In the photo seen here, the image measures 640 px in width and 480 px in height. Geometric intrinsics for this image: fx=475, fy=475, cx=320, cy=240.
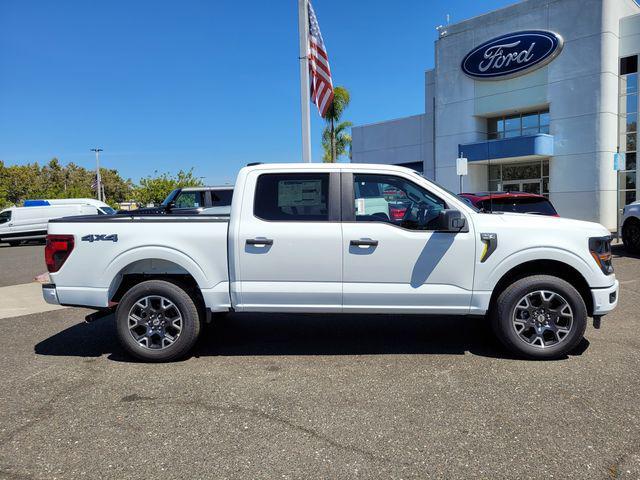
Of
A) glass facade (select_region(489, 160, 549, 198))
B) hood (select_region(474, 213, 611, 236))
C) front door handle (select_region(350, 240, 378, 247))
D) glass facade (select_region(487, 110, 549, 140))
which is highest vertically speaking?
glass facade (select_region(487, 110, 549, 140))

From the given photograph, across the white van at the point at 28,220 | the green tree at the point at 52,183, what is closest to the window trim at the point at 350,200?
the white van at the point at 28,220

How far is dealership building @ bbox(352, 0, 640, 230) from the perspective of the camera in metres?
21.6

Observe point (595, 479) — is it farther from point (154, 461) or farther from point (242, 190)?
point (242, 190)

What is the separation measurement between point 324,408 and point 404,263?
1566mm

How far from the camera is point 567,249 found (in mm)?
4465

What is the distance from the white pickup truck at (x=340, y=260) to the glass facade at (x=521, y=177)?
2145 centimetres

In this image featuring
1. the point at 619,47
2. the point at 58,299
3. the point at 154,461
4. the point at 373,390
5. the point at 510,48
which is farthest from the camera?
the point at 510,48

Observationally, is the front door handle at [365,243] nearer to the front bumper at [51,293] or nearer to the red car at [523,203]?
the front bumper at [51,293]

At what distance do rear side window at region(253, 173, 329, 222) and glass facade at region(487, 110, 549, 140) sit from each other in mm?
22755

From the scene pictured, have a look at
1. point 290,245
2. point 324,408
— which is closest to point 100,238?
point 290,245

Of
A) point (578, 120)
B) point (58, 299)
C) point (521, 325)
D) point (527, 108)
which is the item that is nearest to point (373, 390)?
point (521, 325)

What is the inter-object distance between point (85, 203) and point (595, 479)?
26.0 metres

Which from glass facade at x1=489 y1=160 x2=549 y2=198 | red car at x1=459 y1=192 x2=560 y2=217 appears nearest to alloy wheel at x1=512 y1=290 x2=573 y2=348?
red car at x1=459 y1=192 x2=560 y2=217

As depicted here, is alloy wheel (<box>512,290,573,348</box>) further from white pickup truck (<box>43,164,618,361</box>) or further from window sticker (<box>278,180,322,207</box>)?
window sticker (<box>278,180,322,207</box>)
